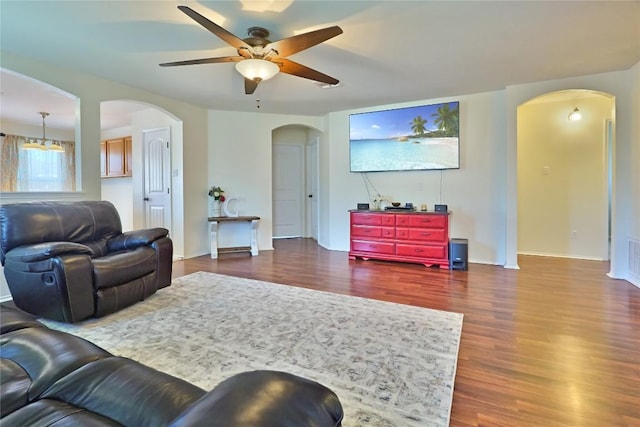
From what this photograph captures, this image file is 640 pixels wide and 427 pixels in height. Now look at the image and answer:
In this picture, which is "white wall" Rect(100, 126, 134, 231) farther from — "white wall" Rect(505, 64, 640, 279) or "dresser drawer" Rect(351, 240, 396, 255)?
"white wall" Rect(505, 64, 640, 279)

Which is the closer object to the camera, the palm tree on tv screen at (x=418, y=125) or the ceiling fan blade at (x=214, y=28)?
the ceiling fan blade at (x=214, y=28)

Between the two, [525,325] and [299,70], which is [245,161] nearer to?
[299,70]

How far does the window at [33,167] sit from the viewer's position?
6.14 metres

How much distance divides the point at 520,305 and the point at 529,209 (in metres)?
2.97

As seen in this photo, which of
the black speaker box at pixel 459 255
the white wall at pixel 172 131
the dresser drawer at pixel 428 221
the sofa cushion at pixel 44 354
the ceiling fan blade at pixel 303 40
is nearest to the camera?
the sofa cushion at pixel 44 354

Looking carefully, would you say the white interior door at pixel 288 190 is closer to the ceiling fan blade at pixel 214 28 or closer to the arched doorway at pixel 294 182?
the arched doorway at pixel 294 182

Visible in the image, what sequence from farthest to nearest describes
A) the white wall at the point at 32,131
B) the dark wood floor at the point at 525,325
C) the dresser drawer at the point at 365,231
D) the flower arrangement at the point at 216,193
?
the white wall at the point at 32,131 → the flower arrangement at the point at 216,193 → the dresser drawer at the point at 365,231 → the dark wood floor at the point at 525,325

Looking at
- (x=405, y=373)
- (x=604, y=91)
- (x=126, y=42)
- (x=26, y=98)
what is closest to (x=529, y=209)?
(x=604, y=91)

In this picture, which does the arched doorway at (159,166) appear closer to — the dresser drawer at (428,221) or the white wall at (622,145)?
the dresser drawer at (428,221)

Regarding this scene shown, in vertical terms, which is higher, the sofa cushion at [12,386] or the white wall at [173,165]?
the white wall at [173,165]

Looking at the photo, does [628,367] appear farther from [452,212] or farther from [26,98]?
[26,98]

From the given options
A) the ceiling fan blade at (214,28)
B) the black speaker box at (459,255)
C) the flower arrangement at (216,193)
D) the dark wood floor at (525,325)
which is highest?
the ceiling fan blade at (214,28)

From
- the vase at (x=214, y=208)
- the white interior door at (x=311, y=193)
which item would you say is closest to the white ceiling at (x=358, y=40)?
the vase at (x=214, y=208)

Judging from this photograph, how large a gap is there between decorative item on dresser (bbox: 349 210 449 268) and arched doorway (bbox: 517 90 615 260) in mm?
1960
